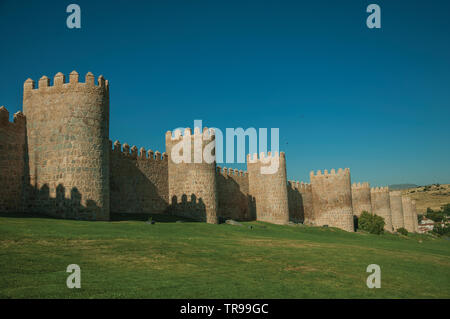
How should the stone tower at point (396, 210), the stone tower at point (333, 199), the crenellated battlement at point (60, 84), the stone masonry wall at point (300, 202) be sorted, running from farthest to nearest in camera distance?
the stone tower at point (396, 210), the stone masonry wall at point (300, 202), the stone tower at point (333, 199), the crenellated battlement at point (60, 84)

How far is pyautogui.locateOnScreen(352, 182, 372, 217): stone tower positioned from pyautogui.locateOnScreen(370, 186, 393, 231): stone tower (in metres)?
4.12

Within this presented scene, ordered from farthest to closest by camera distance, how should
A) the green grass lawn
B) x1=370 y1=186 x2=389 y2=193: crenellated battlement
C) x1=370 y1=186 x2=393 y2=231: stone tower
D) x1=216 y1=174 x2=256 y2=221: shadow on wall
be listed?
x1=370 y1=186 x2=389 y2=193: crenellated battlement → x1=370 y1=186 x2=393 y2=231: stone tower → x1=216 y1=174 x2=256 y2=221: shadow on wall → the green grass lawn

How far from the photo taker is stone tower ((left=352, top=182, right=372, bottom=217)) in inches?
1827

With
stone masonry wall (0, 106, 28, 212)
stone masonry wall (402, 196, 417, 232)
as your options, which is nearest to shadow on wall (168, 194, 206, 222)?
stone masonry wall (0, 106, 28, 212)

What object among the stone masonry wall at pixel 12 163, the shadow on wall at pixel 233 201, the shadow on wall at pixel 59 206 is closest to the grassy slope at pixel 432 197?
the shadow on wall at pixel 233 201

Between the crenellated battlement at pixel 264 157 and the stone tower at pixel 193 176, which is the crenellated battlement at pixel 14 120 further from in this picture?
the crenellated battlement at pixel 264 157

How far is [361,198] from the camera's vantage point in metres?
46.8

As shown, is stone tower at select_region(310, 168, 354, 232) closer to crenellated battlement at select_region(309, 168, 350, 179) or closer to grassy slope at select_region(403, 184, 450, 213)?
crenellated battlement at select_region(309, 168, 350, 179)

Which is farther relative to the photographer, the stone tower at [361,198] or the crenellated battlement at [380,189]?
the crenellated battlement at [380,189]

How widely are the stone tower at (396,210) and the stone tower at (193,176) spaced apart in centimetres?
3735

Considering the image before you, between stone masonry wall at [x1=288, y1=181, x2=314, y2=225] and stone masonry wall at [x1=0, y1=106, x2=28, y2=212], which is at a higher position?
stone masonry wall at [x1=0, y1=106, x2=28, y2=212]

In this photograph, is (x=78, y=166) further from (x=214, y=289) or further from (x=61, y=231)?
(x=214, y=289)

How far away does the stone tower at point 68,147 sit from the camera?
18344mm
